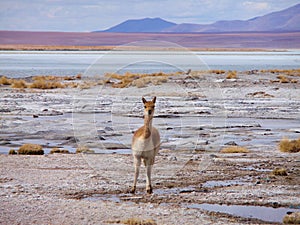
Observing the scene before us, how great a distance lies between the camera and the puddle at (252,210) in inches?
404

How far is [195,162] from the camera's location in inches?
618

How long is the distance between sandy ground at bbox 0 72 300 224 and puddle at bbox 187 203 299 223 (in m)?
0.20

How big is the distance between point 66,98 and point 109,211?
27.5 metres

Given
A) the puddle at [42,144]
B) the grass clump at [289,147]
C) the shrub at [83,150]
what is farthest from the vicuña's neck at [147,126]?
the grass clump at [289,147]

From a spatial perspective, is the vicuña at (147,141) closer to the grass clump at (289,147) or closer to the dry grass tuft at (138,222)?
the dry grass tuft at (138,222)

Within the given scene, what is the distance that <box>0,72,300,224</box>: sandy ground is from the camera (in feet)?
34.4

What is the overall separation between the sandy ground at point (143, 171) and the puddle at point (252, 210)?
0.66ft

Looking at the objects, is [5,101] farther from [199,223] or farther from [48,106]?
[199,223]

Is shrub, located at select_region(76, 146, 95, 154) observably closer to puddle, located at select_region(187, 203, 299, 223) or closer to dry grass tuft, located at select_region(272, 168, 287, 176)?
dry grass tuft, located at select_region(272, 168, 287, 176)

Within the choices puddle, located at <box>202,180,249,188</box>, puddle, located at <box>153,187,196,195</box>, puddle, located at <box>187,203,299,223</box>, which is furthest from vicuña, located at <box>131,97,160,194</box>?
puddle, located at <box>202,180,249,188</box>

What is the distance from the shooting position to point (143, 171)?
14.3m

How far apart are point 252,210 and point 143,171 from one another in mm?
4050

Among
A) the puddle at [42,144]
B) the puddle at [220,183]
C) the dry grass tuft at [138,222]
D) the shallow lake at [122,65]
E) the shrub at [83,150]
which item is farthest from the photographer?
the shallow lake at [122,65]

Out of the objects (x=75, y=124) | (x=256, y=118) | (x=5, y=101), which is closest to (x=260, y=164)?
(x=75, y=124)
